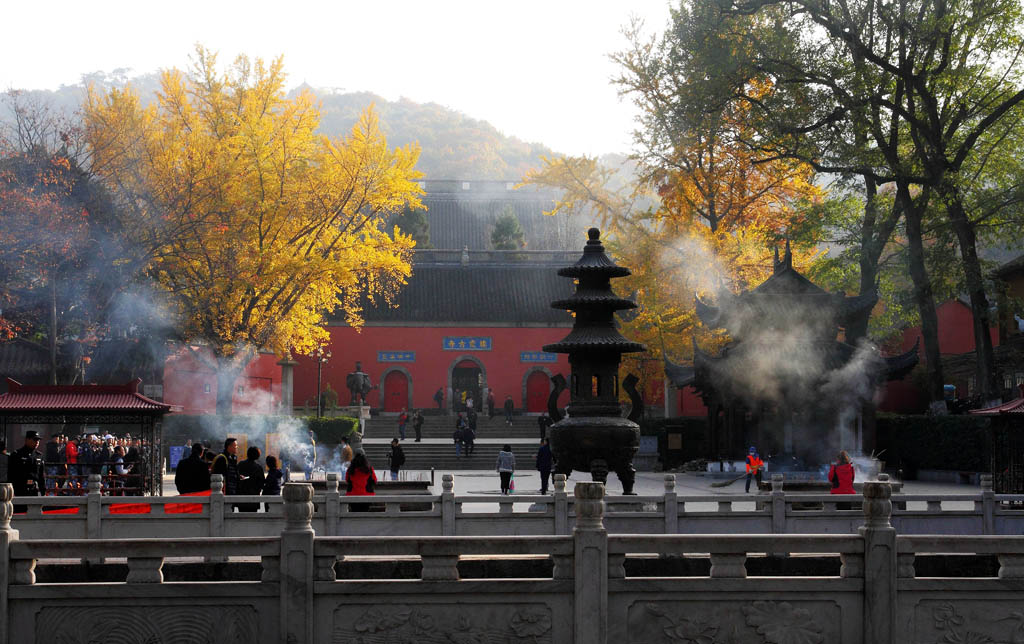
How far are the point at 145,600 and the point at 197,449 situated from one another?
24.8 feet

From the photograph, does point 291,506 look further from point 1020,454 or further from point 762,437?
point 762,437

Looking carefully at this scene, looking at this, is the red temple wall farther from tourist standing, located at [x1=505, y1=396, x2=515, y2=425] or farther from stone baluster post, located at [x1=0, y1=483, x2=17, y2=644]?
stone baluster post, located at [x1=0, y1=483, x2=17, y2=644]

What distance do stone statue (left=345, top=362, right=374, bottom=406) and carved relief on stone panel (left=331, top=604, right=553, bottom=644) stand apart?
35.3 meters

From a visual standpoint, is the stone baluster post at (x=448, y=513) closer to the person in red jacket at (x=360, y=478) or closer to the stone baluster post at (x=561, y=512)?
the person in red jacket at (x=360, y=478)

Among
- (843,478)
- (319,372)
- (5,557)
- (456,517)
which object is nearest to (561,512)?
(456,517)

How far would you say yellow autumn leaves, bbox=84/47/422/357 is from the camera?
1201 inches

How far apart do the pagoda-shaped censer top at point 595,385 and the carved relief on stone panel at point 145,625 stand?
9133 mm

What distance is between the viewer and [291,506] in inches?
298

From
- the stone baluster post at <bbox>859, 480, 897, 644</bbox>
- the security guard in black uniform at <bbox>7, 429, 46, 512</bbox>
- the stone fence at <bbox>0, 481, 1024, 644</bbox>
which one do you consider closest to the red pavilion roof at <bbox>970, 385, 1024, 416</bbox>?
the stone fence at <bbox>0, 481, 1024, 644</bbox>

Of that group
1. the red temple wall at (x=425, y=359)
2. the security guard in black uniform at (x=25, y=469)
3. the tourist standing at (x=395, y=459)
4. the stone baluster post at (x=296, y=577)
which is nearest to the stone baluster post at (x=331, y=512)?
the security guard in black uniform at (x=25, y=469)

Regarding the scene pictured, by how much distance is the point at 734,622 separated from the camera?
7766 millimetres

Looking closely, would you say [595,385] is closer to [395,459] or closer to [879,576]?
[395,459]

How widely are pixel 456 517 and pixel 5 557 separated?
7.40 m

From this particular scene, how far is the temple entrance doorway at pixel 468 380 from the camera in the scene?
46.0 m
